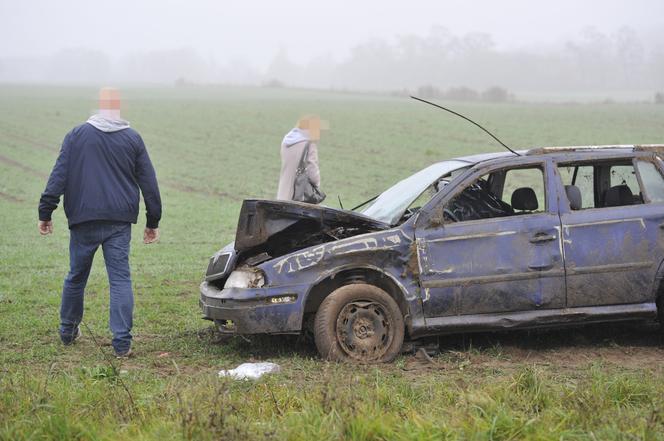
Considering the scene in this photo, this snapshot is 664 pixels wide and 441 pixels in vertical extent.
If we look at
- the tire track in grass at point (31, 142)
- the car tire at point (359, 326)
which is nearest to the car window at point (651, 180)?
the car tire at point (359, 326)

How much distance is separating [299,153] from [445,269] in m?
2.97

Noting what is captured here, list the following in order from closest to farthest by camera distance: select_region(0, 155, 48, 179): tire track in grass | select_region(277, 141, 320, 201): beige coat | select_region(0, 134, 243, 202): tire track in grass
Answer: select_region(277, 141, 320, 201): beige coat, select_region(0, 134, 243, 202): tire track in grass, select_region(0, 155, 48, 179): tire track in grass

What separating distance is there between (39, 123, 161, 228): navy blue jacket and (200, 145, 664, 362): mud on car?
3.13 ft

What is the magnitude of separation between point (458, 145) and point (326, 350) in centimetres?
2635

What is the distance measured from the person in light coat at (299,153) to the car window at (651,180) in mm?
3316

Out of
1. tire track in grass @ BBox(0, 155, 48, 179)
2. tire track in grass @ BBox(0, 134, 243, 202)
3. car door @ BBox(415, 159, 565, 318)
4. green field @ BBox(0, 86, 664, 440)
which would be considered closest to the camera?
green field @ BBox(0, 86, 664, 440)

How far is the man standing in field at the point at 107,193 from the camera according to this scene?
21.6 ft

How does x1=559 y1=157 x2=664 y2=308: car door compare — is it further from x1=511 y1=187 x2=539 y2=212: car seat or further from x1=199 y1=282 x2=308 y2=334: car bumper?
x1=199 y1=282 x2=308 y2=334: car bumper

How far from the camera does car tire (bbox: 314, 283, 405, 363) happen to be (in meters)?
6.41

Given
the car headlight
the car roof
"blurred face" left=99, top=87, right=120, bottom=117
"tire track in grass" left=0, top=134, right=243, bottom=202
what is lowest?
"tire track in grass" left=0, top=134, right=243, bottom=202

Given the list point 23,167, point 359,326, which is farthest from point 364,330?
point 23,167

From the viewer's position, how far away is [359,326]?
6.47 m

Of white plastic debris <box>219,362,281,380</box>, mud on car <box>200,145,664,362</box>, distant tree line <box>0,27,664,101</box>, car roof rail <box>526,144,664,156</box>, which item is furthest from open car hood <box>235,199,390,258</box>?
distant tree line <box>0,27,664,101</box>

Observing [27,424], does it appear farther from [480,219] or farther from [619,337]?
[619,337]
